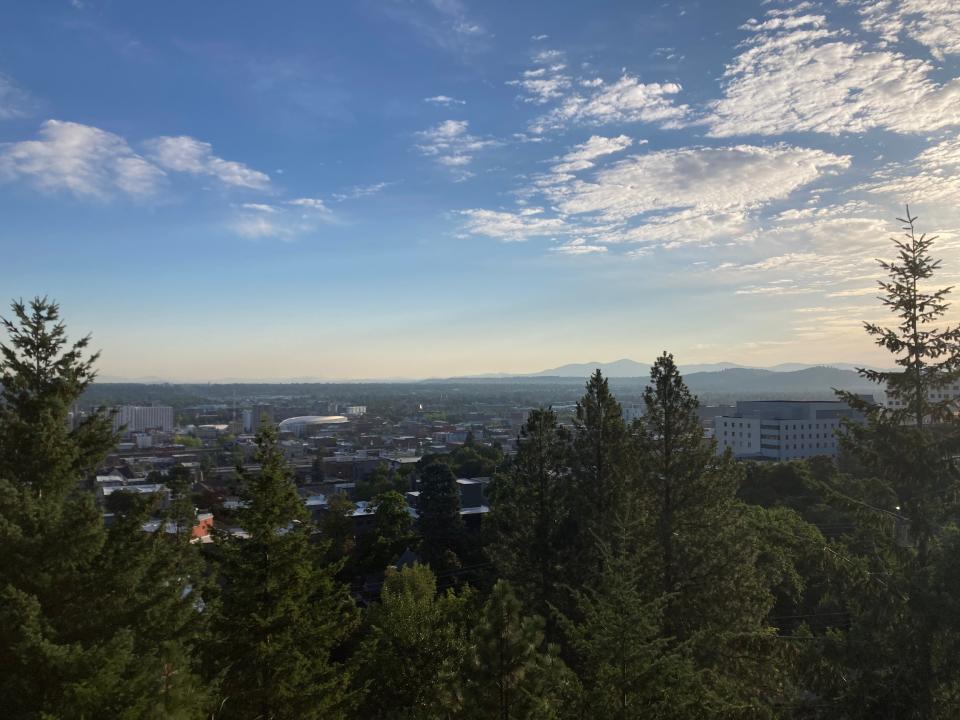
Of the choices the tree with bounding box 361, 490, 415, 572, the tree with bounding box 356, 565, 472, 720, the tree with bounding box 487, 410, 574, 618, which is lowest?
the tree with bounding box 361, 490, 415, 572

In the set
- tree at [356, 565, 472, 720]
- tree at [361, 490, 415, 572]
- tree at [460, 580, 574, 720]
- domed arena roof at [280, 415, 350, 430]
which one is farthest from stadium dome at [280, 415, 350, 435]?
tree at [460, 580, 574, 720]

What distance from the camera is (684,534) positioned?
1405 centimetres

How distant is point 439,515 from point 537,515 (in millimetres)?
14120

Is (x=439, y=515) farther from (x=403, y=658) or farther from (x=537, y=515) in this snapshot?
(x=403, y=658)

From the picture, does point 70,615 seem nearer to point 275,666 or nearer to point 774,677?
point 275,666

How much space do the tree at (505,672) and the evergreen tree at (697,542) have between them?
586 centimetres

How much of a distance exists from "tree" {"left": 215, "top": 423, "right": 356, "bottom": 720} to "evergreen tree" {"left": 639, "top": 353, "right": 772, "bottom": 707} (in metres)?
6.53

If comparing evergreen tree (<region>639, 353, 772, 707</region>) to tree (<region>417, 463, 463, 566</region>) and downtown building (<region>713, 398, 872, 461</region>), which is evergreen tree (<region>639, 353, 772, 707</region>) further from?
downtown building (<region>713, 398, 872, 461</region>)

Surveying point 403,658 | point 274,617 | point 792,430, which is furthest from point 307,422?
point 274,617

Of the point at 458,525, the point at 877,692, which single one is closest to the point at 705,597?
the point at 877,692

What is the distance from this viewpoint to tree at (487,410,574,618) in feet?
52.5

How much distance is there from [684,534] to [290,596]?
28.6ft

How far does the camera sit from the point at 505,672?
7.16 metres

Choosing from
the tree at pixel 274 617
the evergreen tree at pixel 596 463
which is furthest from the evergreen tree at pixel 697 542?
the tree at pixel 274 617
